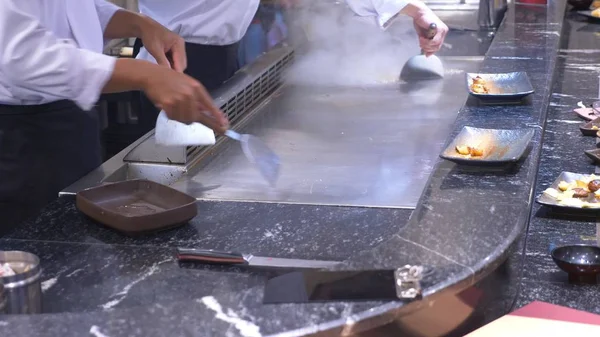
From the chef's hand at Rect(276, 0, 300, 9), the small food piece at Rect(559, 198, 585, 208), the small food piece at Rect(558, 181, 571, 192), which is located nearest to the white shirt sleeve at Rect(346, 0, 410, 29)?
the chef's hand at Rect(276, 0, 300, 9)

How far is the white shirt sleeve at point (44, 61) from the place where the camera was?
2.14m

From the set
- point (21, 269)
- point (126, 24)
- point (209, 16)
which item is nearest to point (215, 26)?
point (209, 16)

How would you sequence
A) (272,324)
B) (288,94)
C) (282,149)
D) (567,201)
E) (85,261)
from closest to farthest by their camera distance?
(272,324) < (85,261) < (567,201) < (282,149) < (288,94)

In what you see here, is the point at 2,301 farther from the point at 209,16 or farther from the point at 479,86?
the point at 209,16

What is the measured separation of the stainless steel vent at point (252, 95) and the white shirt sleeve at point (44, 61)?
46 centimetres

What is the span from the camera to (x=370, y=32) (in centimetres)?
444

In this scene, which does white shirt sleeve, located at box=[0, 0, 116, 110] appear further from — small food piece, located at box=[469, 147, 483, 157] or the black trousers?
the black trousers

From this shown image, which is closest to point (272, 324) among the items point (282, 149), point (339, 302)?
point (339, 302)

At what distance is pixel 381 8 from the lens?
12.3 feet

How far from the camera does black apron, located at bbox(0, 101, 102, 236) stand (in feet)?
8.21

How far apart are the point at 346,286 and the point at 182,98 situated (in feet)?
2.63

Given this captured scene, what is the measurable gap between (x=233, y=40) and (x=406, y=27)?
53.1 inches

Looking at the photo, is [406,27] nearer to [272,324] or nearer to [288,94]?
[288,94]

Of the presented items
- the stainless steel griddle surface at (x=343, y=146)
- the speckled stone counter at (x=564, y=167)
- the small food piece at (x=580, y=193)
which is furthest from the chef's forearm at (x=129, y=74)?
the small food piece at (x=580, y=193)
